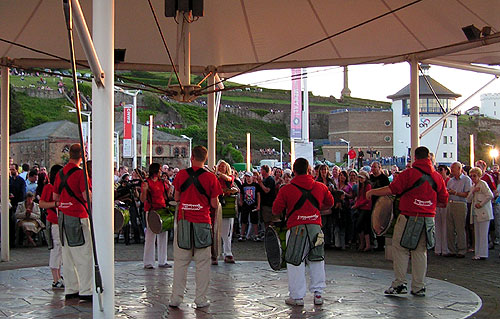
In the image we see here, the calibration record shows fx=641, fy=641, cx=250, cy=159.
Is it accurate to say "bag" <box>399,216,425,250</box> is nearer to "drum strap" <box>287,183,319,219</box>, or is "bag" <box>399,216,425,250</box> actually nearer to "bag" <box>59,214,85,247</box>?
"drum strap" <box>287,183,319,219</box>

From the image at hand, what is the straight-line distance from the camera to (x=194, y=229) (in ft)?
26.3

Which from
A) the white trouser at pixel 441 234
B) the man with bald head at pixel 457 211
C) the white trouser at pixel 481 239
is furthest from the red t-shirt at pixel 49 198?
the white trouser at pixel 481 239

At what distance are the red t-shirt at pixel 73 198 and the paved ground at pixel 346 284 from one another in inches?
47.1

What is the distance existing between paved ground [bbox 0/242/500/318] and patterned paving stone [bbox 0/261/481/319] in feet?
0.04

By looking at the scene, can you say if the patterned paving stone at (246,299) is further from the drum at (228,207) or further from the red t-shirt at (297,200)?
the drum at (228,207)

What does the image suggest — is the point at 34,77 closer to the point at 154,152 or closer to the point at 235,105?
the point at 235,105

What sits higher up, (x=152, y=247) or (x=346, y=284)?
(x=152, y=247)

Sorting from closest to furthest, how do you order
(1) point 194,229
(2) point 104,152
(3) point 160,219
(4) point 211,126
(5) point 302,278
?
(2) point 104,152, (1) point 194,229, (5) point 302,278, (3) point 160,219, (4) point 211,126

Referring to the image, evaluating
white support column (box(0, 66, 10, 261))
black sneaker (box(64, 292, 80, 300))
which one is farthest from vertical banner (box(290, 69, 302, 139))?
black sneaker (box(64, 292, 80, 300))

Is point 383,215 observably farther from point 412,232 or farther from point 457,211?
point 457,211

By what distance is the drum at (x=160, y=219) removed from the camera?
36.1 feet

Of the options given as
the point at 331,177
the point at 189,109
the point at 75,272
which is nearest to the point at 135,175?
the point at 331,177

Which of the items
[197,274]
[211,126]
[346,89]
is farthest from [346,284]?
[346,89]

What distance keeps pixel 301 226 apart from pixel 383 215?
165 cm
